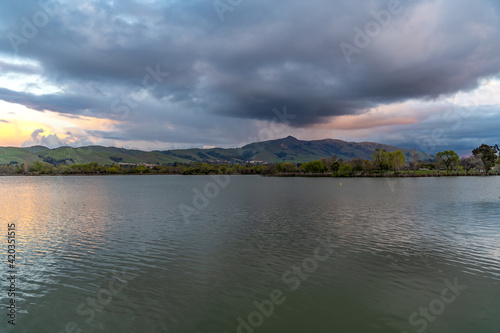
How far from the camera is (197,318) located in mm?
15500

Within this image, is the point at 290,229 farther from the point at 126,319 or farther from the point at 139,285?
the point at 126,319

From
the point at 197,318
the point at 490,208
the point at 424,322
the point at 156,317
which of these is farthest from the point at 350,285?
the point at 490,208

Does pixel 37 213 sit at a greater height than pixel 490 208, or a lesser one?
lesser

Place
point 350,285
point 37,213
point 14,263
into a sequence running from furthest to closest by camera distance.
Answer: point 37,213, point 14,263, point 350,285

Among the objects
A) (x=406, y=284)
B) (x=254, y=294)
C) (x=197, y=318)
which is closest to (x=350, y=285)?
(x=406, y=284)

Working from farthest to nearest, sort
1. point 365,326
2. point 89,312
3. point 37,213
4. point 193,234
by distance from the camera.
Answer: point 37,213, point 193,234, point 89,312, point 365,326

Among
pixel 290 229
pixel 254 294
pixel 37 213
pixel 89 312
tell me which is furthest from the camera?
pixel 37 213

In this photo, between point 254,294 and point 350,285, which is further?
point 350,285

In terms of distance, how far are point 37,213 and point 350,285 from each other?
5969 centimetres

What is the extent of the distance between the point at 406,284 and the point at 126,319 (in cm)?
1851

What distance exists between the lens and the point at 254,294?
18.4 m

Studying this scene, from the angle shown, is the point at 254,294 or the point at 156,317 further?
the point at 254,294

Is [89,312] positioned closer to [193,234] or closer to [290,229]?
[193,234]

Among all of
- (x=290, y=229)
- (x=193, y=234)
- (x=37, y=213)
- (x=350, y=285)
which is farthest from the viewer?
(x=37, y=213)
